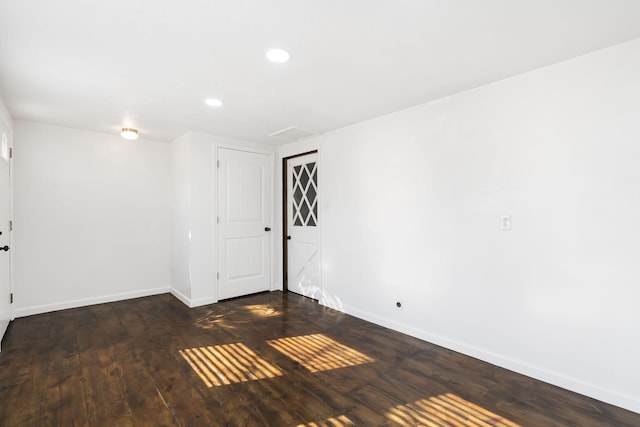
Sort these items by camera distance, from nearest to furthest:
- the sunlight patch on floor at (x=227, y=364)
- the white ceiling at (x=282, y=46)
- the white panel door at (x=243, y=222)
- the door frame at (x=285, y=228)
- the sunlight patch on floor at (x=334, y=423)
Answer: the white ceiling at (x=282, y=46) → the sunlight patch on floor at (x=334, y=423) → the sunlight patch on floor at (x=227, y=364) → the white panel door at (x=243, y=222) → the door frame at (x=285, y=228)

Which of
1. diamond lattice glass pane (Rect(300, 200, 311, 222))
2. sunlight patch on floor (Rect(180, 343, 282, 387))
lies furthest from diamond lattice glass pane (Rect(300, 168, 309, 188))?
sunlight patch on floor (Rect(180, 343, 282, 387))

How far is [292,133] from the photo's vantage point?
4.39 meters

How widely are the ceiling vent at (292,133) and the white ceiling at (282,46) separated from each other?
827 millimetres

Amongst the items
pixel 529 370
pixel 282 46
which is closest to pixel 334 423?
pixel 529 370

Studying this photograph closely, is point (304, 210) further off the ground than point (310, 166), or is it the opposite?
point (310, 166)

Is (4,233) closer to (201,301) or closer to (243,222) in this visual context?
(201,301)

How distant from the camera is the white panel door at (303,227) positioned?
15.4 ft

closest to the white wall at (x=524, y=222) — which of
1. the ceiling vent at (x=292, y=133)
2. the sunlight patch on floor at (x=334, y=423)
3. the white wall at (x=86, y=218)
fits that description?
the ceiling vent at (x=292, y=133)

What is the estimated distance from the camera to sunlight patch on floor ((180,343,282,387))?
8.25 ft

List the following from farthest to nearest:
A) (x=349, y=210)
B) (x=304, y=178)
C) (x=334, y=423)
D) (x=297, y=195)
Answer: (x=297, y=195), (x=304, y=178), (x=349, y=210), (x=334, y=423)

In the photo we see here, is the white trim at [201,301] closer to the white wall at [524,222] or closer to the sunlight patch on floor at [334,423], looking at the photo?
the white wall at [524,222]

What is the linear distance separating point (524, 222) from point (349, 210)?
1940mm

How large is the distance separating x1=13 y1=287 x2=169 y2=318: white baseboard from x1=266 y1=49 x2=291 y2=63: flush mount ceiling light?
4.11m

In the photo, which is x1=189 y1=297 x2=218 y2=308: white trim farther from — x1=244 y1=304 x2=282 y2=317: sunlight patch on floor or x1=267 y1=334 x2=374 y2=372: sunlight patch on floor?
x1=267 y1=334 x2=374 y2=372: sunlight patch on floor
